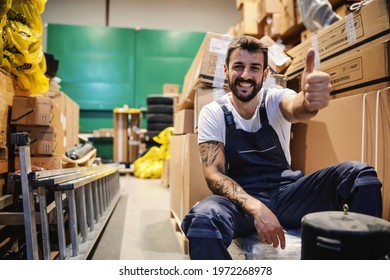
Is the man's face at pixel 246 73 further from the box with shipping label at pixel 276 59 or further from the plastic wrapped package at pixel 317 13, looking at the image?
the plastic wrapped package at pixel 317 13

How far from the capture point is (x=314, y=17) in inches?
93.6

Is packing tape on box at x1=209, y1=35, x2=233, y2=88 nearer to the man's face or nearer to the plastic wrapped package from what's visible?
the man's face

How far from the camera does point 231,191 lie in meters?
1.20

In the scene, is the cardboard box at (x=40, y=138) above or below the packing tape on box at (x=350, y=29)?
below

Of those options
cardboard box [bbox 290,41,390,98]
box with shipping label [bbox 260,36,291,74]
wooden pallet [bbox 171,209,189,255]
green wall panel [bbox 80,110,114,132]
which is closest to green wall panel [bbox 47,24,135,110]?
green wall panel [bbox 80,110,114,132]

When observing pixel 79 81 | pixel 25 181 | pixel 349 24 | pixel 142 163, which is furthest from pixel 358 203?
pixel 79 81

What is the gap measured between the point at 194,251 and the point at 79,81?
6.69 metres

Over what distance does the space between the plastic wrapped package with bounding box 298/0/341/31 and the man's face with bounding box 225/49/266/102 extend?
131cm

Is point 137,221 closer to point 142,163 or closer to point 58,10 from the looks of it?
point 142,163

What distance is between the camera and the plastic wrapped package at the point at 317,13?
2.30 metres

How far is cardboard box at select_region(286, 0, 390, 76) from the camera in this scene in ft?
4.48

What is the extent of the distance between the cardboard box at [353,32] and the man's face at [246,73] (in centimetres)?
53

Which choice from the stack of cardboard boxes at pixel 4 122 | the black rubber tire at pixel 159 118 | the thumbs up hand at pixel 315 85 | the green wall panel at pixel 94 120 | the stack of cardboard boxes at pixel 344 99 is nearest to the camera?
the thumbs up hand at pixel 315 85

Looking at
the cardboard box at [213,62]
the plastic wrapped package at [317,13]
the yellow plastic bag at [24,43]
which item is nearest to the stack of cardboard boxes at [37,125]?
the yellow plastic bag at [24,43]
